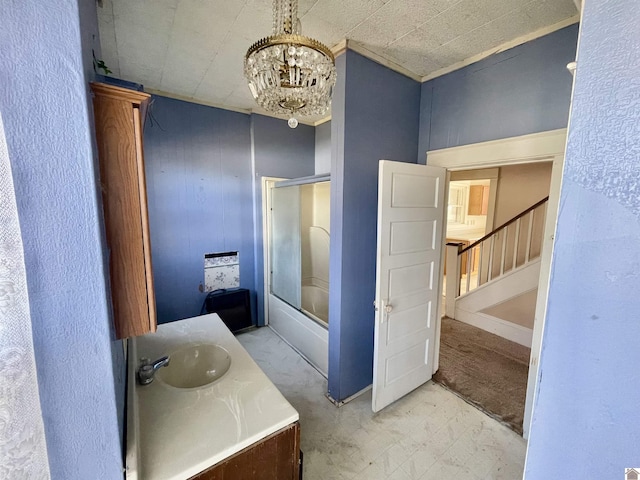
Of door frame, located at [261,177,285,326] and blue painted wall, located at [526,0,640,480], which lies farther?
door frame, located at [261,177,285,326]

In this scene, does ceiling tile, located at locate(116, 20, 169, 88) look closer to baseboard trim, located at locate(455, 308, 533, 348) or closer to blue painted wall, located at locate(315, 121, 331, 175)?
blue painted wall, located at locate(315, 121, 331, 175)

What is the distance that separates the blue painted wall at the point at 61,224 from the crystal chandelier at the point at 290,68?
0.58 m

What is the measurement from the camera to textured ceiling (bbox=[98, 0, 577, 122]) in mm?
1401

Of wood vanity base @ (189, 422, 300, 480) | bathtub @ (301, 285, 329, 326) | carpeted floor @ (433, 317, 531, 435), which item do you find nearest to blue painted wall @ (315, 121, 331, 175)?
bathtub @ (301, 285, 329, 326)

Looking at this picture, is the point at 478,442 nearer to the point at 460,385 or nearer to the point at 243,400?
the point at 460,385

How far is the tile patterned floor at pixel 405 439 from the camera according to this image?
1.53 m

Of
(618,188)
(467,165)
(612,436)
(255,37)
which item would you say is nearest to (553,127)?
(467,165)

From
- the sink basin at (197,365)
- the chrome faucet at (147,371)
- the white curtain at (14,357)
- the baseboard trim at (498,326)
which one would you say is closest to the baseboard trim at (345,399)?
the sink basin at (197,365)

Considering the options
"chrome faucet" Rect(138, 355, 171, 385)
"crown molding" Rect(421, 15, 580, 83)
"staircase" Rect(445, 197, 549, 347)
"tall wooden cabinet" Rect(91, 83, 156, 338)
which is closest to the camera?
"tall wooden cabinet" Rect(91, 83, 156, 338)

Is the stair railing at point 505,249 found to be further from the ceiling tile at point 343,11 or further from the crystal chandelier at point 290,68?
the crystal chandelier at point 290,68

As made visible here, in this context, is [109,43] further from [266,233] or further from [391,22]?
[266,233]

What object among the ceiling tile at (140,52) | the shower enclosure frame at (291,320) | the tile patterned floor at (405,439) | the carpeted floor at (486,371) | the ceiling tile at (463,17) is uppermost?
the ceiling tile at (140,52)

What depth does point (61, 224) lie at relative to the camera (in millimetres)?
571

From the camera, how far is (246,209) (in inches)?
121
